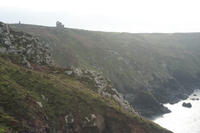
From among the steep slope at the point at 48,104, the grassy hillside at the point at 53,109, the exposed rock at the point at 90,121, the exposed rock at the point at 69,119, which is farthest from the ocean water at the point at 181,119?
the exposed rock at the point at 69,119

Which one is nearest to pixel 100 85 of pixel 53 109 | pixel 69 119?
pixel 69 119

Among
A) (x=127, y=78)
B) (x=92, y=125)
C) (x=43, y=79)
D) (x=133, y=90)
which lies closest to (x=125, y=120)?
(x=92, y=125)

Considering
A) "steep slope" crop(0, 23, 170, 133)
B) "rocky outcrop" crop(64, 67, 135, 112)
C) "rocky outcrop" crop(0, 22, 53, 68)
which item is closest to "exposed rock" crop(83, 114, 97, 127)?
"steep slope" crop(0, 23, 170, 133)

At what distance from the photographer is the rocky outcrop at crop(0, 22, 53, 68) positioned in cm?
8633

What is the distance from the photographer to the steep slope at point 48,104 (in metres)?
53.9

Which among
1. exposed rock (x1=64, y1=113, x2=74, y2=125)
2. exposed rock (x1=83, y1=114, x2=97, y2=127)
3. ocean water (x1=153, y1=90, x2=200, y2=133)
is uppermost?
exposed rock (x1=64, y1=113, x2=74, y2=125)

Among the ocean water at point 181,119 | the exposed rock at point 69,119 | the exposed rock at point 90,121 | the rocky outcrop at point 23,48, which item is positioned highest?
the rocky outcrop at point 23,48

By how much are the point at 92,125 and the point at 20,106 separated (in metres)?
19.3

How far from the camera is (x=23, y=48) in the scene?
9162 cm

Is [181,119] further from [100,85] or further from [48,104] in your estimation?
[48,104]

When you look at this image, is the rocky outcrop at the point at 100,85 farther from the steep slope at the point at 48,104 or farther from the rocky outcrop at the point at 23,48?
the rocky outcrop at the point at 23,48

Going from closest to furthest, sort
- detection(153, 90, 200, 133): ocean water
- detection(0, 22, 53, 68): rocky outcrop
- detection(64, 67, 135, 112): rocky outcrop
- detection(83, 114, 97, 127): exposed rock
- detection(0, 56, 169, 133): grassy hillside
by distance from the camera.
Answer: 1. detection(0, 56, 169, 133): grassy hillside
2. detection(83, 114, 97, 127): exposed rock
3. detection(0, 22, 53, 68): rocky outcrop
4. detection(64, 67, 135, 112): rocky outcrop
5. detection(153, 90, 200, 133): ocean water

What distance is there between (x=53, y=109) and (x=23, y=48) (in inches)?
1321

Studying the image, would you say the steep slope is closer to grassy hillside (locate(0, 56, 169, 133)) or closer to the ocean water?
grassy hillside (locate(0, 56, 169, 133))
